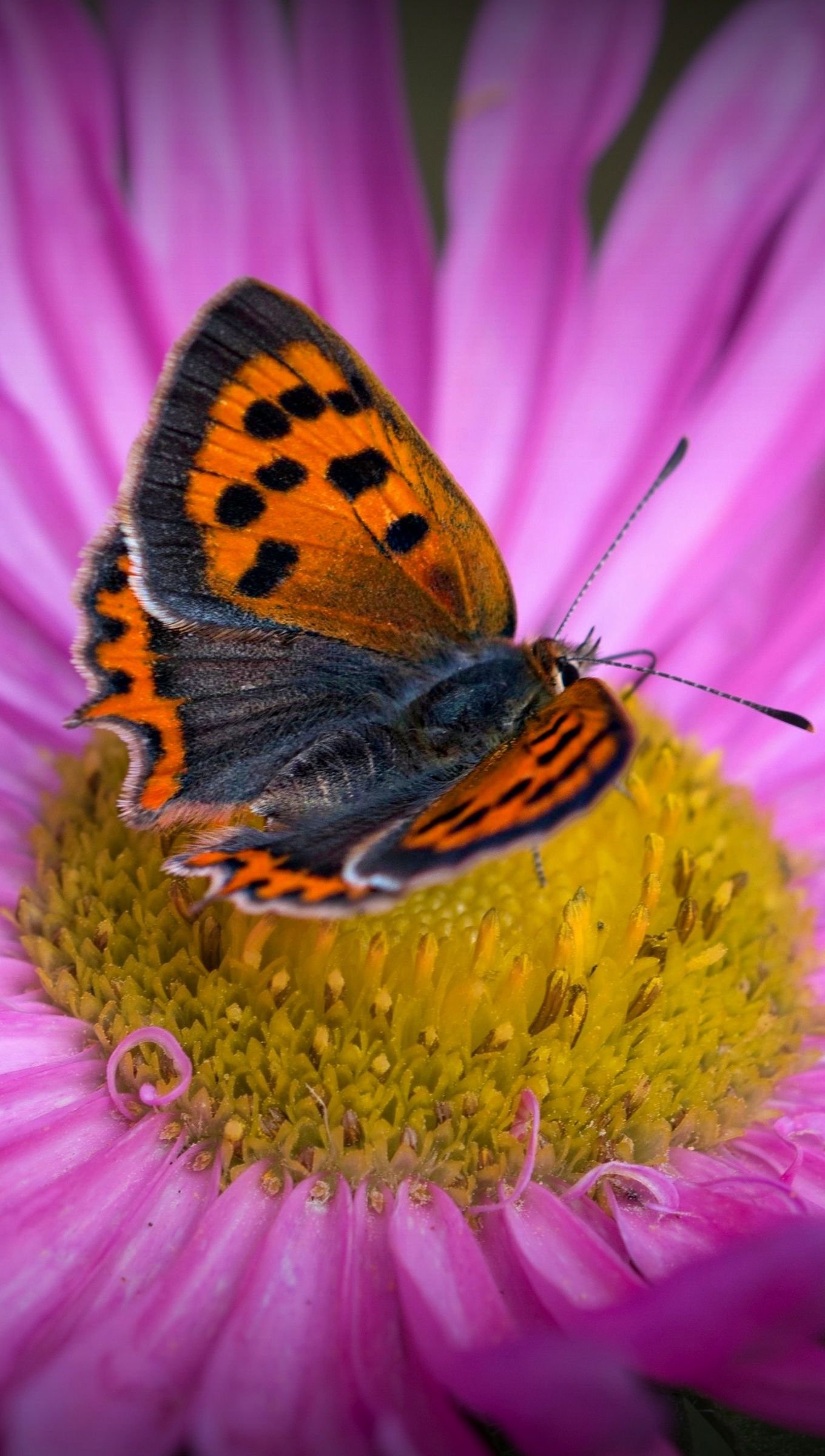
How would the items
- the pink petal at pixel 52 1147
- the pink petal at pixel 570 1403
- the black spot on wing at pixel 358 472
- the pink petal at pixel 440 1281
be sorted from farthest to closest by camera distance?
the black spot on wing at pixel 358 472
the pink petal at pixel 52 1147
the pink petal at pixel 440 1281
the pink petal at pixel 570 1403

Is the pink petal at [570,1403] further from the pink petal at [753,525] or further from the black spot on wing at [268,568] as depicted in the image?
the pink petal at [753,525]

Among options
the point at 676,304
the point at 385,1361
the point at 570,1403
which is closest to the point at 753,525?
the point at 676,304

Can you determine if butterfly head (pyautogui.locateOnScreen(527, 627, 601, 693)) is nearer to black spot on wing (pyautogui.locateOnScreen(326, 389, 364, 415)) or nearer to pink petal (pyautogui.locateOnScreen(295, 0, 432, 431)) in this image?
black spot on wing (pyautogui.locateOnScreen(326, 389, 364, 415))

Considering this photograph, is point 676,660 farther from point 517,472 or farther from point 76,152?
point 76,152

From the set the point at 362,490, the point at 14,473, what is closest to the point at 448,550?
the point at 362,490

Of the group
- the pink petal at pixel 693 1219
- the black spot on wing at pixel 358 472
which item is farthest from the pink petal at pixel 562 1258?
the black spot on wing at pixel 358 472
